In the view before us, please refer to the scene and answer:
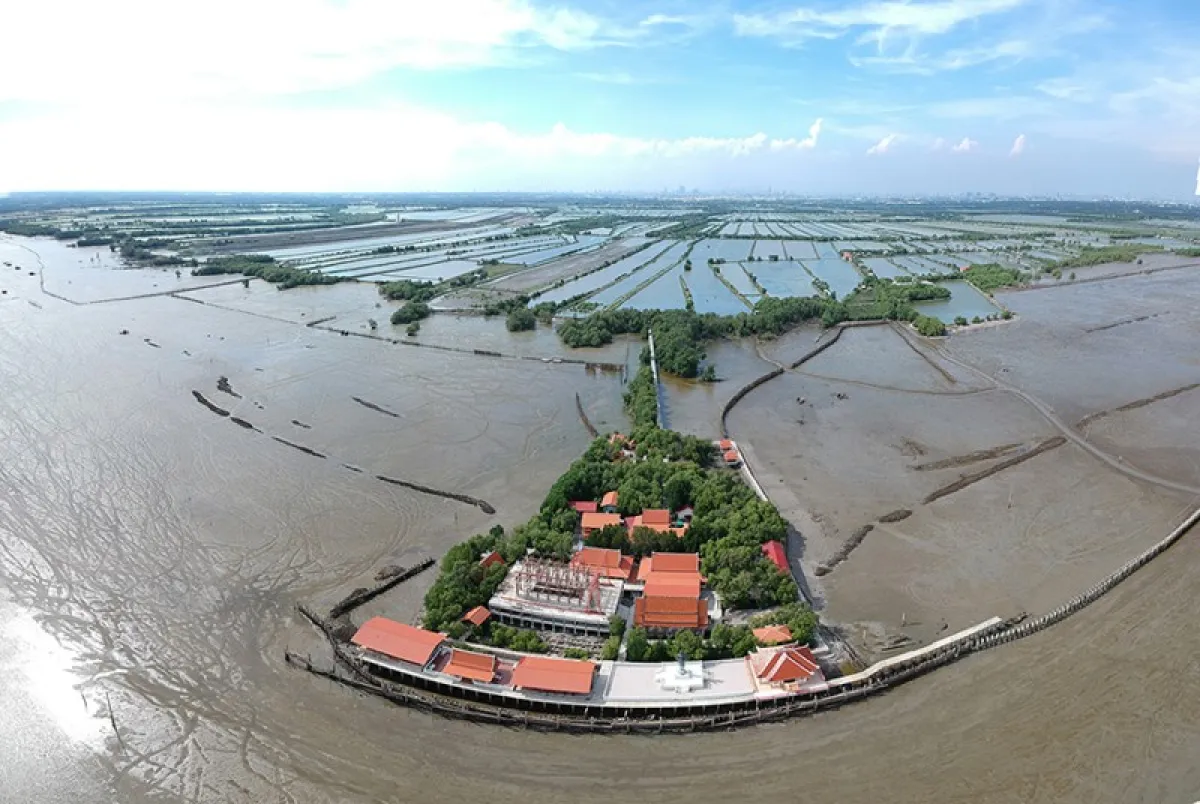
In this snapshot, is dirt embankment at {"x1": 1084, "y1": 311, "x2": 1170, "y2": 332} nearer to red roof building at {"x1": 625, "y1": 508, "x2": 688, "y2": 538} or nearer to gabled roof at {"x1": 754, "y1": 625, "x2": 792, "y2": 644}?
red roof building at {"x1": 625, "y1": 508, "x2": 688, "y2": 538}

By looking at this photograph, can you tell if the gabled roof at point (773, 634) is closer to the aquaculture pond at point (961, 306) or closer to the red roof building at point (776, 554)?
the red roof building at point (776, 554)

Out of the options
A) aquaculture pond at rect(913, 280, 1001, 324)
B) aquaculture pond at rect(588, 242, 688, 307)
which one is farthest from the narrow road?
aquaculture pond at rect(588, 242, 688, 307)

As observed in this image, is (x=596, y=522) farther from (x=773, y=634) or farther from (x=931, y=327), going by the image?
(x=931, y=327)

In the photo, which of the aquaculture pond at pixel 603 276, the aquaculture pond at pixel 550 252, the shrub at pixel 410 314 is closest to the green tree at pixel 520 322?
the shrub at pixel 410 314

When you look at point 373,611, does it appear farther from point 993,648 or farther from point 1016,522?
point 1016,522

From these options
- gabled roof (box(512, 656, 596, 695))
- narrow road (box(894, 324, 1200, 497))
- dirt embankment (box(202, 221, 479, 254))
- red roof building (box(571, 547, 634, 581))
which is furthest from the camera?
dirt embankment (box(202, 221, 479, 254))

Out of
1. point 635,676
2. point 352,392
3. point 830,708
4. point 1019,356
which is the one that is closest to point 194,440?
point 352,392
